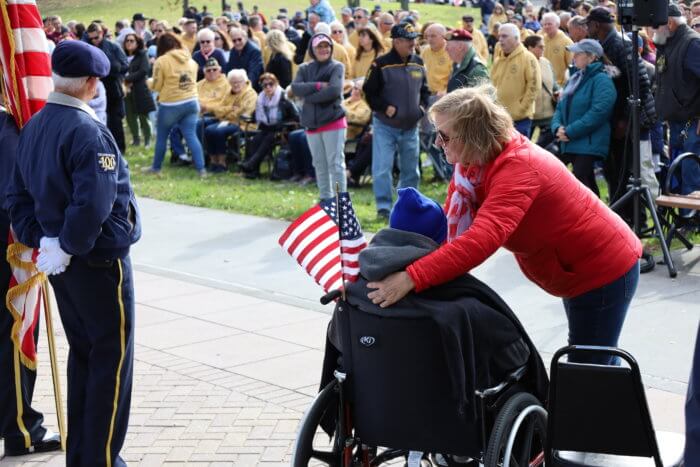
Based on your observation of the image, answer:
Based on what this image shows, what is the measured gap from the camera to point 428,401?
3.72 meters

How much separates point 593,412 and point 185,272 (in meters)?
6.51

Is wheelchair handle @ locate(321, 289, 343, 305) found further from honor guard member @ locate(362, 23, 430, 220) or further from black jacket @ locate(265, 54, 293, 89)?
black jacket @ locate(265, 54, 293, 89)

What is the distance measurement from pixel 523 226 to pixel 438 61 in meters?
10.5

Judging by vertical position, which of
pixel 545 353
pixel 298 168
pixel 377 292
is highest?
pixel 377 292

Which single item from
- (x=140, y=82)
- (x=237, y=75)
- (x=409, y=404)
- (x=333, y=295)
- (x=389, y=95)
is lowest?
(x=140, y=82)

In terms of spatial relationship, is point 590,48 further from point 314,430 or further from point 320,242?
point 314,430

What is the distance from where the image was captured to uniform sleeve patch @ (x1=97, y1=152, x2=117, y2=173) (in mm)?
4367

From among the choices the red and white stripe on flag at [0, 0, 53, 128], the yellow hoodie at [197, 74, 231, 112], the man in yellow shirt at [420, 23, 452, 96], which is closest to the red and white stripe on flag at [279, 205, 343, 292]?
the red and white stripe on flag at [0, 0, 53, 128]

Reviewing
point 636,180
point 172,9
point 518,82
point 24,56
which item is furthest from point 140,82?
point 172,9

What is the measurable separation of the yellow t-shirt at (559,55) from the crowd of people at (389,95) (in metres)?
0.02

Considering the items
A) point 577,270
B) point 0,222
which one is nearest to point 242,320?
point 0,222

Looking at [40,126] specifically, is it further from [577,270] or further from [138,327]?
[138,327]

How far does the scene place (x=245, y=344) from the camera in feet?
23.3

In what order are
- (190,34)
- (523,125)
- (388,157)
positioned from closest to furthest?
(388,157), (523,125), (190,34)
